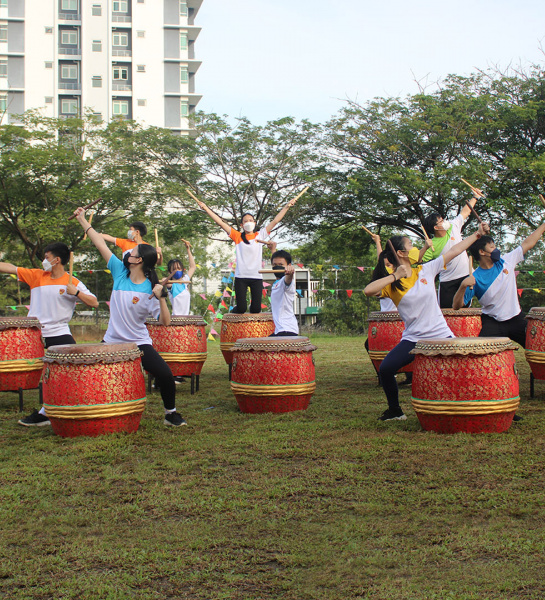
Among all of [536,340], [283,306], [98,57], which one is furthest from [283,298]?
[98,57]

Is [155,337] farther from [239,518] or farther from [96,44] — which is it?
[96,44]

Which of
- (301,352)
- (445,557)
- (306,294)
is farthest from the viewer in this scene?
(306,294)

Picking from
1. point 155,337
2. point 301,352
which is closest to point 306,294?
point 155,337

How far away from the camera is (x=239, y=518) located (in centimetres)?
349

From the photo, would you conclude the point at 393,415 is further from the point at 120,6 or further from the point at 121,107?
the point at 120,6

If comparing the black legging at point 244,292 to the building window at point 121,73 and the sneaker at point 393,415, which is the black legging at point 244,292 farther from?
the building window at point 121,73

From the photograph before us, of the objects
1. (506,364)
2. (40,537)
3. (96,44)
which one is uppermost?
(96,44)

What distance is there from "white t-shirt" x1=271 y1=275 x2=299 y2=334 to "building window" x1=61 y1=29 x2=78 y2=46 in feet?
144

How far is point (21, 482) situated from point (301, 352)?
9.44ft

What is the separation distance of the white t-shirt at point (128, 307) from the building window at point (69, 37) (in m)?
44.7

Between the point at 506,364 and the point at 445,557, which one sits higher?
the point at 506,364

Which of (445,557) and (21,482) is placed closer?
(445,557)

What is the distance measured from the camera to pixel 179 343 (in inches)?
318

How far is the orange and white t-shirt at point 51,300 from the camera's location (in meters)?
6.50
